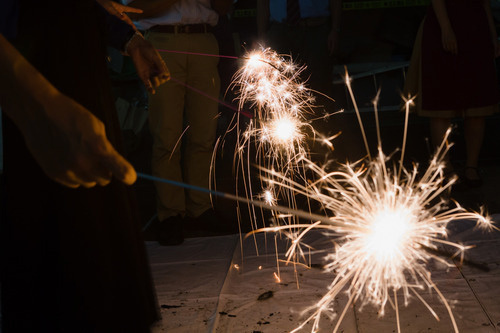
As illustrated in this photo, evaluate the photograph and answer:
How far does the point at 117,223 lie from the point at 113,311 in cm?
23

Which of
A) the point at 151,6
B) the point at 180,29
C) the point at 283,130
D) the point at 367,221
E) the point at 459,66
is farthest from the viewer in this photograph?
the point at 459,66

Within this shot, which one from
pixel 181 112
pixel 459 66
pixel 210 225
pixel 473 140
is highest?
pixel 459 66

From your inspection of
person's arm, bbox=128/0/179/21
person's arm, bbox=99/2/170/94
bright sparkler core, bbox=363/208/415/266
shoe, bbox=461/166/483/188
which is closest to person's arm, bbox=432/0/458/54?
shoe, bbox=461/166/483/188

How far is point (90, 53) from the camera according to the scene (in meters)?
1.36

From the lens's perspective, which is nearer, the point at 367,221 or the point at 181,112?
the point at 367,221

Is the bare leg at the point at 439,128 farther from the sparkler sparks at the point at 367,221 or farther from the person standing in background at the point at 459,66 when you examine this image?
the sparkler sparks at the point at 367,221

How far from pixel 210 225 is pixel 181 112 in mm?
707

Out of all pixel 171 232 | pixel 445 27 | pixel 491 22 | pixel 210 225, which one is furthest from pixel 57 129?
pixel 491 22

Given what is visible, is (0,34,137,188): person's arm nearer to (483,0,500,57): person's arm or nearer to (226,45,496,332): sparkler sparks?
(226,45,496,332): sparkler sparks

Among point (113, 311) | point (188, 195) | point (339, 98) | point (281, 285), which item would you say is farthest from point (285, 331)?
point (339, 98)

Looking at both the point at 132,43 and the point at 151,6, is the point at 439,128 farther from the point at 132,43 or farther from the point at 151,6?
the point at 132,43

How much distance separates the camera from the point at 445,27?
3148mm

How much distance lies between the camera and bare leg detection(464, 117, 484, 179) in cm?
338

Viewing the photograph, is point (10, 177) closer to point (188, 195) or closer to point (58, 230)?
point (58, 230)
